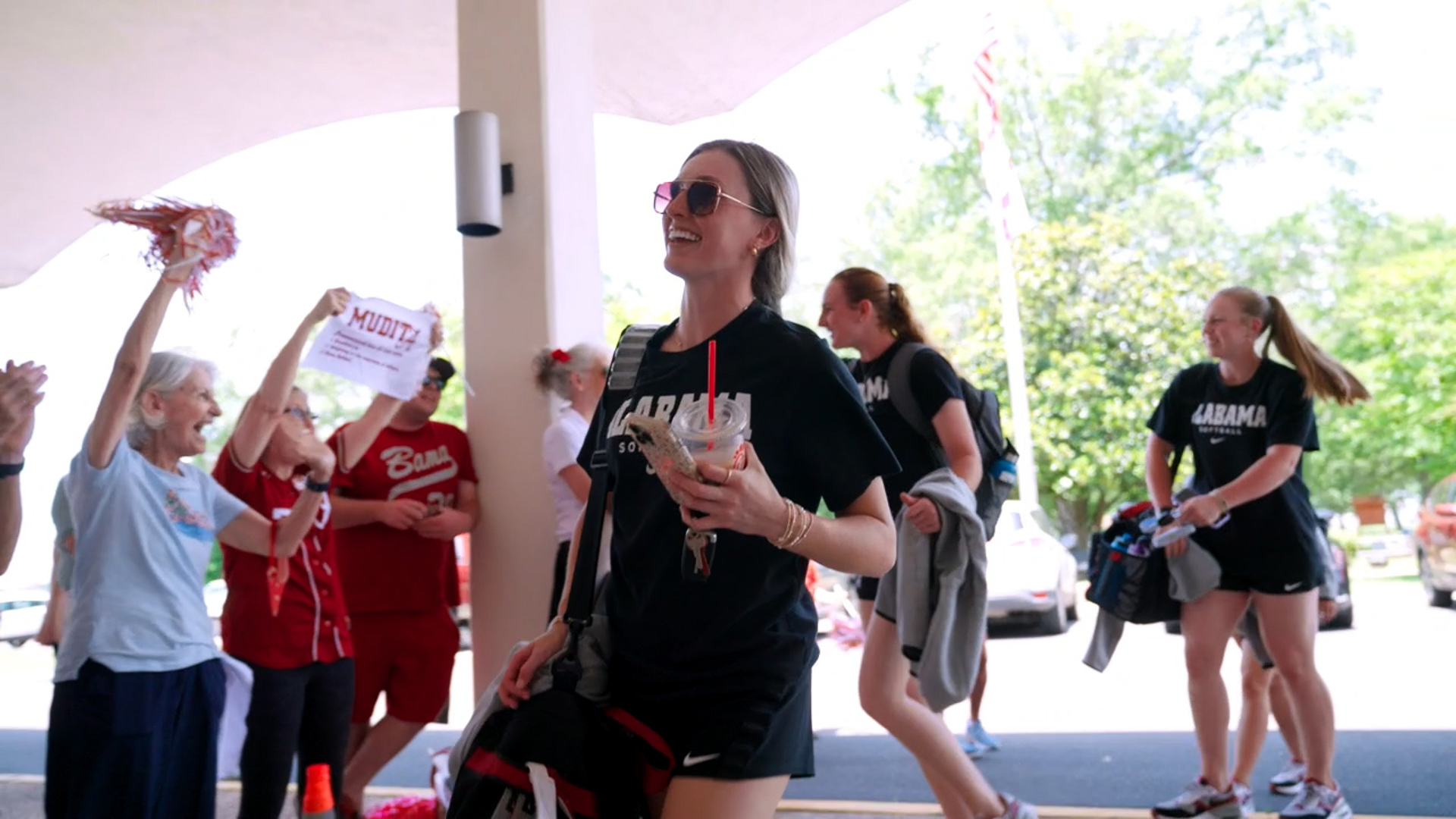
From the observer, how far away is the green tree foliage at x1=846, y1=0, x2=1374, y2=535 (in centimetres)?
2098

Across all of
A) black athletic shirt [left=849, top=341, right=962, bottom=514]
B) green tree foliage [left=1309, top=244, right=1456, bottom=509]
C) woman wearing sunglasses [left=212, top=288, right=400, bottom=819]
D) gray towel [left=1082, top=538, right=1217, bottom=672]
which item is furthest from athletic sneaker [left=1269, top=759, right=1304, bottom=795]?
green tree foliage [left=1309, top=244, right=1456, bottom=509]

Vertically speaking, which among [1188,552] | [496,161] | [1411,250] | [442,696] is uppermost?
[1411,250]

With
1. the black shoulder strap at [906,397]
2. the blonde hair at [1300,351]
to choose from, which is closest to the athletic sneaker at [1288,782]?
the blonde hair at [1300,351]

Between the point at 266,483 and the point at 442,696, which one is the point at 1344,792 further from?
the point at 266,483

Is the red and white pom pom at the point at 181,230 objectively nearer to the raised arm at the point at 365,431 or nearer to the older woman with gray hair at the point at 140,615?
the older woman with gray hair at the point at 140,615

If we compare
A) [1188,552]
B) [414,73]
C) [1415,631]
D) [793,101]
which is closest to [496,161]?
[414,73]

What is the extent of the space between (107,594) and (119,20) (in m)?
4.29

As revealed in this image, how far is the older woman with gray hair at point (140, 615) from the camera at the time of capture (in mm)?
2854

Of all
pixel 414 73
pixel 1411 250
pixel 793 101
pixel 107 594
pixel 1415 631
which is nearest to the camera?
pixel 107 594

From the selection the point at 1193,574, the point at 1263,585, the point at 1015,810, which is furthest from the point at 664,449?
the point at 1263,585

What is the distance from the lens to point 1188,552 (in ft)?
14.3

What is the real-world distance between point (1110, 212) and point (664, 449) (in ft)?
78.2

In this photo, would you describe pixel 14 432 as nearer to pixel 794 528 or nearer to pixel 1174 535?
pixel 794 528

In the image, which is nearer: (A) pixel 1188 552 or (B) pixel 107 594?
(B) pixel 107 594
